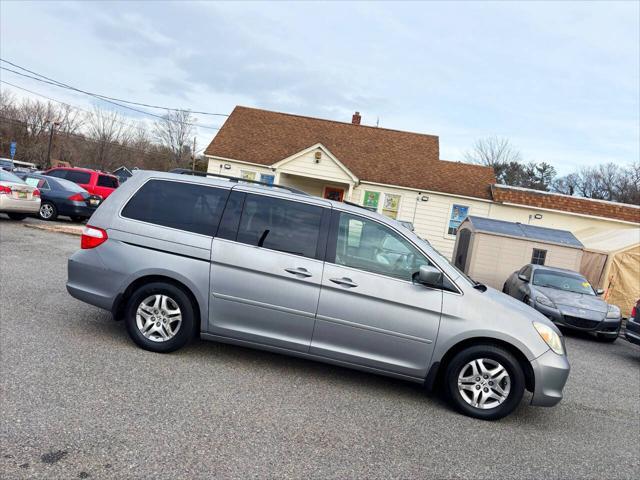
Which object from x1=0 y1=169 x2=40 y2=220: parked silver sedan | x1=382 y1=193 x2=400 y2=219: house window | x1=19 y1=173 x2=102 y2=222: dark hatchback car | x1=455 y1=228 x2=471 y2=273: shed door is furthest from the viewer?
x1=382 y1=193 x2=400 y2=219: house window

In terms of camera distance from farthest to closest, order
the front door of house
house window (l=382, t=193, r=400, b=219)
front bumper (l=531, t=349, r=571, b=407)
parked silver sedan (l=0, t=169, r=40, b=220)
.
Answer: the front door of house, house window (l=382, t=193, r=400, b=219), parked silver sedan (l=0, t=169, r=40, b=220), front bumper (l=531, t=349, r=571, b=407)

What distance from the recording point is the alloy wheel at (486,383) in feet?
14.4

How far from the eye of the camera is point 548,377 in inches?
171

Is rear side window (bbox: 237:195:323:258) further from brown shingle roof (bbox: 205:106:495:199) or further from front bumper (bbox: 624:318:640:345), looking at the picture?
brown shingle roof (bbox: 205:106:495:199)

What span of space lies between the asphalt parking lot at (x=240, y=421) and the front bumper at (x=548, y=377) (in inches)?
11.8

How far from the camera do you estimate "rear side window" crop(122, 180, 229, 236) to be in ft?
15.8

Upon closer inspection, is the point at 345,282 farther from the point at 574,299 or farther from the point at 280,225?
the point at 574,299

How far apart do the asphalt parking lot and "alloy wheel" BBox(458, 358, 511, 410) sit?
19 centimetres

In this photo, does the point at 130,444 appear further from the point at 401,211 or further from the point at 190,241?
the point at 401,211

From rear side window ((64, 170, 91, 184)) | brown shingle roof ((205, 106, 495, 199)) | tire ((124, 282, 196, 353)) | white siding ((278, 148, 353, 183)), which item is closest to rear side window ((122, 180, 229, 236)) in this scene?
tire ((124, 282, 196, 353))

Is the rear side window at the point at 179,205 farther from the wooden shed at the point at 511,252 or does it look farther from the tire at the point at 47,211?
the tire at the point at 47,211

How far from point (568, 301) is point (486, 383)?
668 cm

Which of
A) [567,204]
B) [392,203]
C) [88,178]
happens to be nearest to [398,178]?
[392,203]

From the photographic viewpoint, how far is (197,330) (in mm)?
4844
